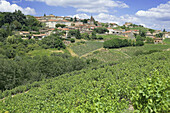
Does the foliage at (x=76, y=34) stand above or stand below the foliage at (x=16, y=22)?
below

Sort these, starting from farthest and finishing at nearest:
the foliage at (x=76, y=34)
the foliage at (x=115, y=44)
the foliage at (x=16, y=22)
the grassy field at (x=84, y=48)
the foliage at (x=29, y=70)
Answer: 1. the foliage at (x=76, y=34)
2. the foliage at (x=16, y=22)
3. the foliage at (x=115, y=44)
4. the grassy field at (x=84, y=48)
5. the foliage at (x=29, y=70)

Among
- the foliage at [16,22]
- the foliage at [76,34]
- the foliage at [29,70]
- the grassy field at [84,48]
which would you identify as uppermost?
the foliage at [16,22]

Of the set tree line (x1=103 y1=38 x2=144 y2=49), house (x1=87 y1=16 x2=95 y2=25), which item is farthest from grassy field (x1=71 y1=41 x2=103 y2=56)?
house (x1=87 y1=16 x2=95 y2=25)

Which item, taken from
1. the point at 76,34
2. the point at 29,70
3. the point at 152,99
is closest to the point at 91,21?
the point at 76,34

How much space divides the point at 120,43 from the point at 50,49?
33.8m

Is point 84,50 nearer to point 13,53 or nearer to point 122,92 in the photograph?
point 13,53

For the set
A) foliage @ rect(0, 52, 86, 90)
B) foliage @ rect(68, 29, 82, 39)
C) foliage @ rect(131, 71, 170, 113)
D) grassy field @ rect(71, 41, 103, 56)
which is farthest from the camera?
foliage @ rect(68, 29, 82, 39)

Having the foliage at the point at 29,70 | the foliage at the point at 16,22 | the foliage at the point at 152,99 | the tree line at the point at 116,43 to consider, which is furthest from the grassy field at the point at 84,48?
the foliage at the point at 152,99

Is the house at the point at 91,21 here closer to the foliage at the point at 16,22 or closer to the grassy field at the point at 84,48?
the foliage at the point at 16,22

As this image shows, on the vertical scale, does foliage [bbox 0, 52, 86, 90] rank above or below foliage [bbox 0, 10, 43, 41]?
below

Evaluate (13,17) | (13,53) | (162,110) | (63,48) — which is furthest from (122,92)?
(13,17)

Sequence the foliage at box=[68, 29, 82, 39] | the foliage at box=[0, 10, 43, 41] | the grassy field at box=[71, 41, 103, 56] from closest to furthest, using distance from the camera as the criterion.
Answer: the grassy field at box=[71, 41, 103, 56] < the foliage at box=[0, 10, 43, 41] < the foliage at box=[68, 29, 82, 39]

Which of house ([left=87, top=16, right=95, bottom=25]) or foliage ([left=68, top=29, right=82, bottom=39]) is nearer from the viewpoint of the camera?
foliage ([left=68, top=29, right=82, bottom=39])

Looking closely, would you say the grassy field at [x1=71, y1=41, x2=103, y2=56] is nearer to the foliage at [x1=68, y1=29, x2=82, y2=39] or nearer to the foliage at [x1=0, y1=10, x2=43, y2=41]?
the foliage at [x1=68, y1=29, x2=82, y2=39]
